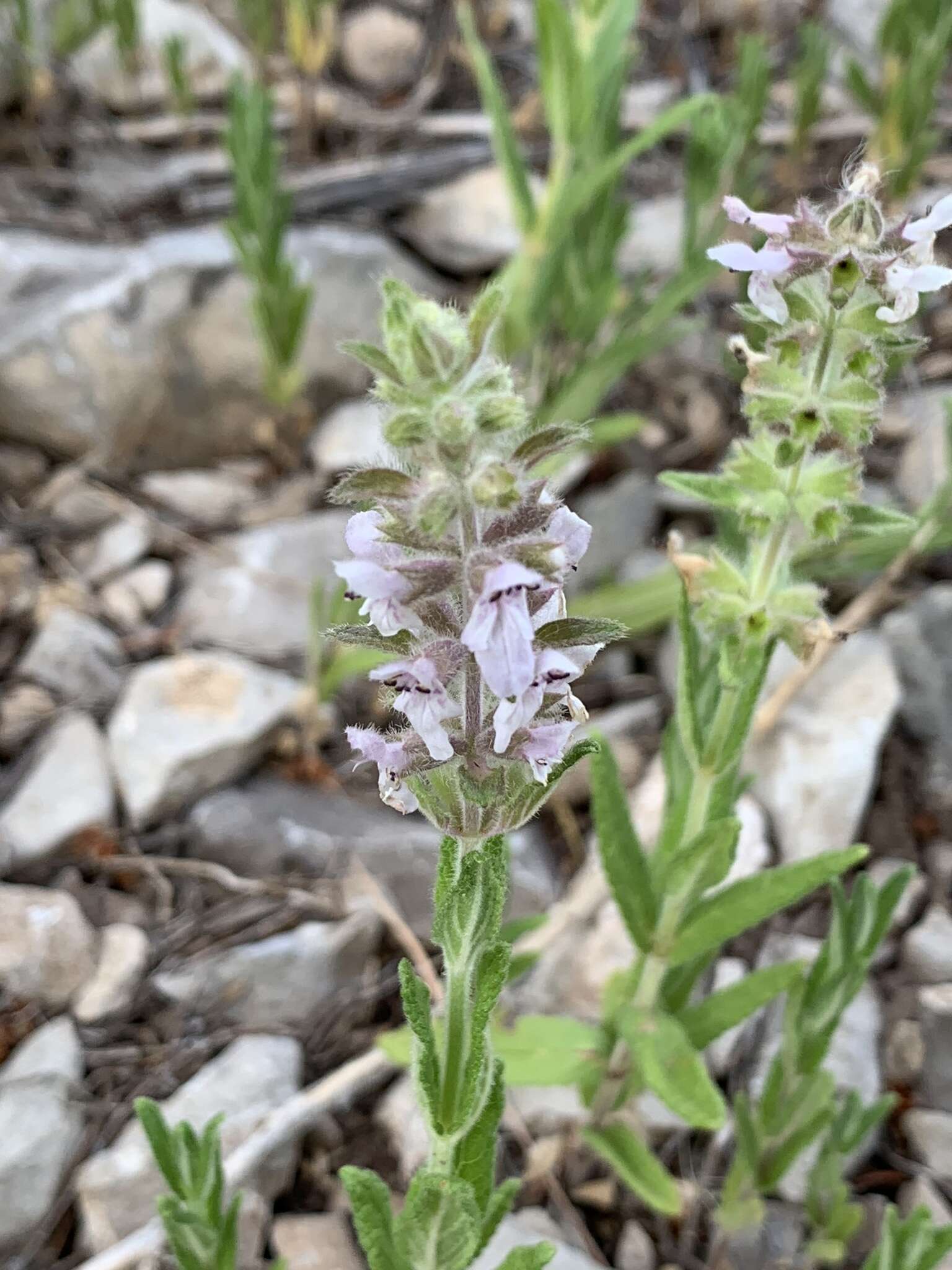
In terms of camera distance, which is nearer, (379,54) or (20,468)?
(20,468)

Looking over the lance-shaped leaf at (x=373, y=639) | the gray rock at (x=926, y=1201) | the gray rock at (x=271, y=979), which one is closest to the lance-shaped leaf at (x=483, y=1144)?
the lance-shaped leaf at (x=373, y=639)

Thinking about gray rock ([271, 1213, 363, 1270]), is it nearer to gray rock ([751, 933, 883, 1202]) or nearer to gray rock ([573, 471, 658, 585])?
gray rock ([751, 933, 883, 1202])

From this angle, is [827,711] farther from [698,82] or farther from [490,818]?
[698,82]

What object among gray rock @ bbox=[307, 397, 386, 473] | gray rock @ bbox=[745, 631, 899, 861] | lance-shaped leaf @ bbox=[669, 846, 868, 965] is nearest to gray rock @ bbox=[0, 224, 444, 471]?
gray rock @ bbox=[307, 397, 386, 473]

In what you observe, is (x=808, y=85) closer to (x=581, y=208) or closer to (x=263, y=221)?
(x=581, y=208)

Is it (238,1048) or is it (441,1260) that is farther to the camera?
(238,1048)

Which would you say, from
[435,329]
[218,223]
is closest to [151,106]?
[218,223]

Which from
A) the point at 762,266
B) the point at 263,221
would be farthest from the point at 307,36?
the point at 762,266
